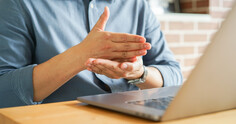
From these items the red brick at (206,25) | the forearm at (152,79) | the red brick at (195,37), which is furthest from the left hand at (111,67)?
the red brick at (206,25)

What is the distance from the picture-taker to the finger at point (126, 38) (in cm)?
89

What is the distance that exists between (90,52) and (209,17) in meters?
1.76

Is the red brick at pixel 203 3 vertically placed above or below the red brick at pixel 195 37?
above

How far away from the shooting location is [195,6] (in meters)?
2.56

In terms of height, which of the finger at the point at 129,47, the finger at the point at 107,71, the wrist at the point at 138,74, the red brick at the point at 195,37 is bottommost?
the red brick at the point at 195,37

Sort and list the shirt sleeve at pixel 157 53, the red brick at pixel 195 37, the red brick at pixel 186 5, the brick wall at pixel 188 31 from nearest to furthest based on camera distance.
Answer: the shirt sleeve at pixel 157 53
the brick wall at pixel 188 31
the red brick at pixel 195 37
the red brick at pixel 186 5

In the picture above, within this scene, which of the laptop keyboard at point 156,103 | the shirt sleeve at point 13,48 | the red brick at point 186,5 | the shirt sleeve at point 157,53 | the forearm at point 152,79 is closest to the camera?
the laptop keyboard at point 156,103

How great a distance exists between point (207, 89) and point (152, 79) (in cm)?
67

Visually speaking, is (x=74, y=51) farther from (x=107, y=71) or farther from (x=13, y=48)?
(x=13, y=48)

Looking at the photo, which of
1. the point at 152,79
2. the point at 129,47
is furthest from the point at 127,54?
the point at 152,79

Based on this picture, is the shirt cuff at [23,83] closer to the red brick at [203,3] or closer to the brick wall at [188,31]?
the brick wall at [188,31]

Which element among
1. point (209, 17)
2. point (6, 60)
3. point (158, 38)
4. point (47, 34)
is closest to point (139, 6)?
point (158, 38)

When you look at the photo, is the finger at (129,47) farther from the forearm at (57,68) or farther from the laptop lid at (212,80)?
the laptop lid at (212,80)

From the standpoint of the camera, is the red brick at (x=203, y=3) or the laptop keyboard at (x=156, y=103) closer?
the laptop keyboard at (x=156, y=103)
